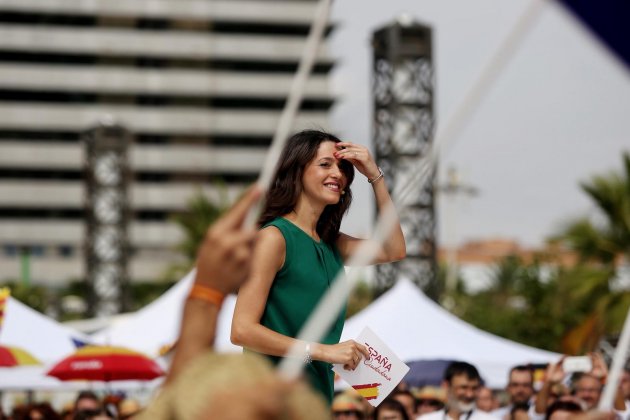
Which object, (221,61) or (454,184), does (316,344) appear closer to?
(454,184)

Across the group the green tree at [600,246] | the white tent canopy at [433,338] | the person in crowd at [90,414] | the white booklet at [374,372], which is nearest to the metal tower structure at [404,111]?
the green tree at [600,246]

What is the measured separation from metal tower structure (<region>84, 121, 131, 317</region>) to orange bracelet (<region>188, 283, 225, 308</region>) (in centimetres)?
2911

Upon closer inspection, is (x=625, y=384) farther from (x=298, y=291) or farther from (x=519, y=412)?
(x=298, y=291)

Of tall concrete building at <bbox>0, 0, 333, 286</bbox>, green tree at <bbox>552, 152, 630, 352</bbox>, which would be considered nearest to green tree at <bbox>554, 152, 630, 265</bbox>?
green tree at <bbox>552, 152, 630, 352</bbox>

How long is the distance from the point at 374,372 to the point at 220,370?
260cm

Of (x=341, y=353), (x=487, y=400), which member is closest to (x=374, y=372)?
(x=341, y=353)

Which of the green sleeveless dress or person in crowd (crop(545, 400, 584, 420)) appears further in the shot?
person in crowd (crop(545, 400, 584, 420))

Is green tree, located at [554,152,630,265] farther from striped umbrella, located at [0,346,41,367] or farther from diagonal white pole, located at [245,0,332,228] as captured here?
diagonal white pole, located at [245,0,332,228]

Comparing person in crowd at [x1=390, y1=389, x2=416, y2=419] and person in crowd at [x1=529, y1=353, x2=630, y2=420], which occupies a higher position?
person in crowd at [x1=529, y1=353, x2=630, y2=420]

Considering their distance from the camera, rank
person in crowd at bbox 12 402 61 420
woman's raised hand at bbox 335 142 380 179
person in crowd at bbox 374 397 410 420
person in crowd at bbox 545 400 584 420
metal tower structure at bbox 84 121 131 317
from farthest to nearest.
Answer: metal tower structure at bbox 84 121 131 317
person in crowd at bbox 12 402 61 420
person in crowd at bbox 374 397 410 420
person in crowd at bbox 545 400 584 420
woman's raised hand at bbox 335 142 380 179

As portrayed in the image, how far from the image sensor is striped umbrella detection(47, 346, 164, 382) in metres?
12.2

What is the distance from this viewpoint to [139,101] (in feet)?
260

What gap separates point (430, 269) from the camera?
2212cm

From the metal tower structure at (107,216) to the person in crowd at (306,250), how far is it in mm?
27098
